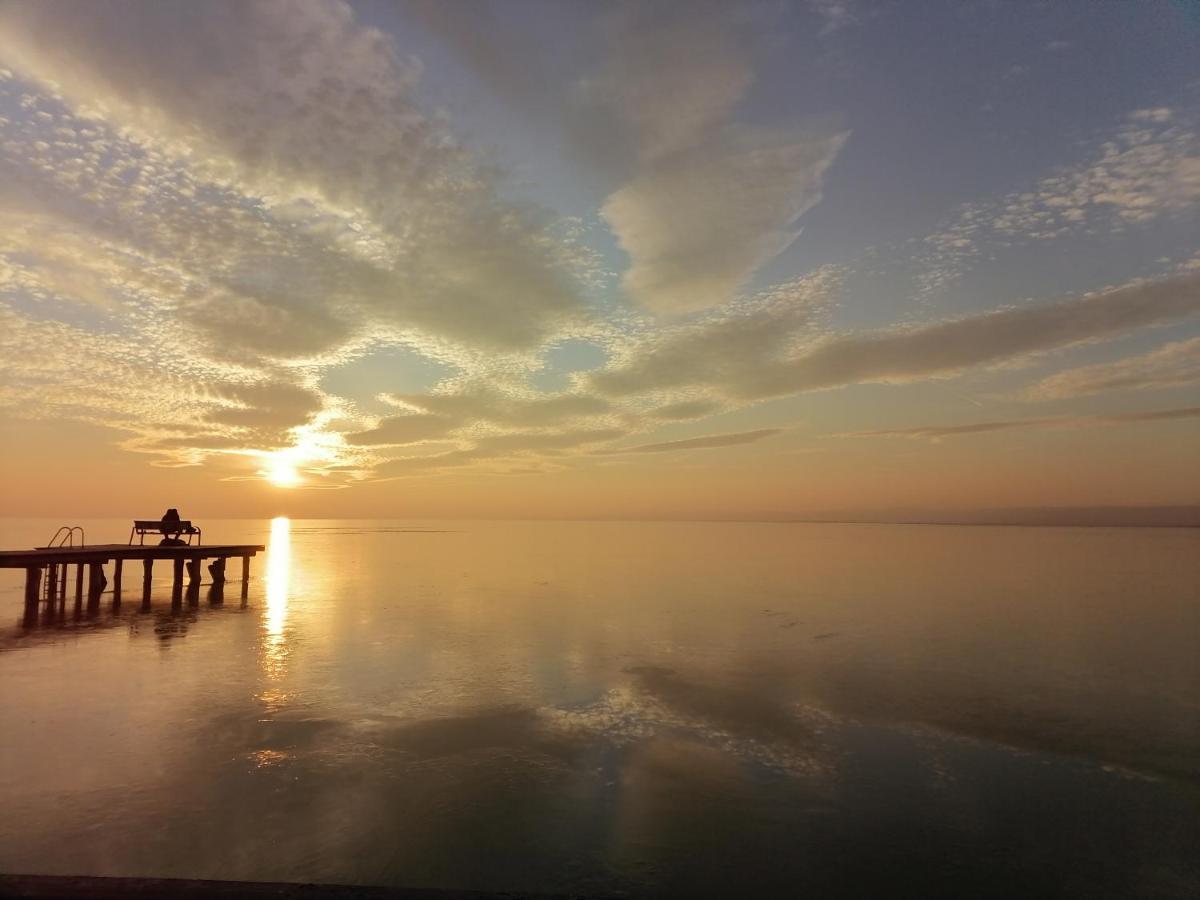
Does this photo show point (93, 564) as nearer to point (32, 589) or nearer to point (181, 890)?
point (32, 589)

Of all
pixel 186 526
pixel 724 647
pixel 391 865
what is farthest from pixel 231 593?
pixel 391 865

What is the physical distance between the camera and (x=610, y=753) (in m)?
16.2

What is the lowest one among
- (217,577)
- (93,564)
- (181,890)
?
(181,890)

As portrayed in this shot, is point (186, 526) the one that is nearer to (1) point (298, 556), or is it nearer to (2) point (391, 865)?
(2) point (391, 865)

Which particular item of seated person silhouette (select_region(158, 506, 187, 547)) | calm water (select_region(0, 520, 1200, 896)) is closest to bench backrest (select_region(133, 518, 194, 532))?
seated person silhouette (select_region(158, 506, 187, 547))

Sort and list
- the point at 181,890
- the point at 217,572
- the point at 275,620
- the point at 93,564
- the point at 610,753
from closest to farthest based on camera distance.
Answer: the point at 181,890
the point at 610,753
the point at 275,620
the point at 93,564
the point at 217,572

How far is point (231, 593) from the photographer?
48.8 meters

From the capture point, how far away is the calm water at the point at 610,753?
11.0m

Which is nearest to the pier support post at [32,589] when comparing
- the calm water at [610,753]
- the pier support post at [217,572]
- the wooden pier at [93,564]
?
the wooden pier at [93,564]

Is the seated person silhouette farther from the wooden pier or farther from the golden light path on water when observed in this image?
the golden light path on water

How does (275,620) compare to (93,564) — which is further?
(93,564)

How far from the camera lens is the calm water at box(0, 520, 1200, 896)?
35.9ft

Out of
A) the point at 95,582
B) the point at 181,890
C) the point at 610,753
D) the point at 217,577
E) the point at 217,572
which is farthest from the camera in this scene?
the point at 217,572

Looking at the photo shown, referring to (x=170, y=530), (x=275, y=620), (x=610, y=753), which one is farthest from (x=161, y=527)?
(x=610, y=753)
